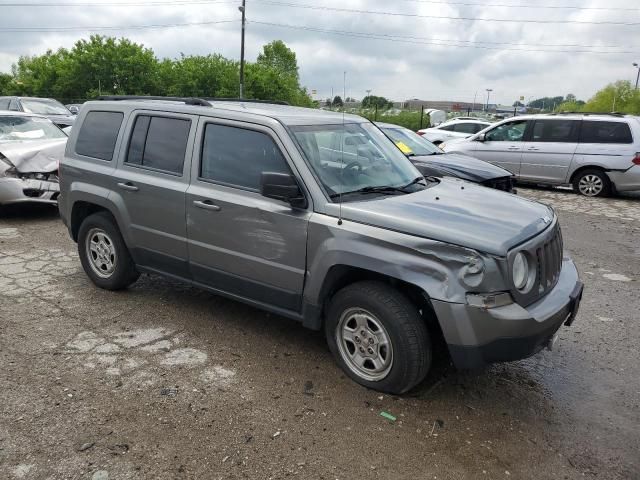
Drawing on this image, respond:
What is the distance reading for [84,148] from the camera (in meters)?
5.18

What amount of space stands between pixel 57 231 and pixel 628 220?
901cm

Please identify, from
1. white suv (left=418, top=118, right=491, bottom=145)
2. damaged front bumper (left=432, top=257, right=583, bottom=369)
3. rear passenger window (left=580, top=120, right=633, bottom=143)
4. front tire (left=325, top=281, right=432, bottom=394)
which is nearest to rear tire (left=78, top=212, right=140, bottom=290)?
front tire (left=325, top=281, right=432, bottom=394)

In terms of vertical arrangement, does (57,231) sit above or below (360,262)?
below

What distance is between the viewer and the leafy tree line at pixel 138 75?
46.2m

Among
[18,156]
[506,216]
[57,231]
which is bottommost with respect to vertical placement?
[57,231]

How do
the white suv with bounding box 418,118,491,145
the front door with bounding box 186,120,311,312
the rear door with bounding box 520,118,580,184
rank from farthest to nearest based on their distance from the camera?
the white suv with bounding box 418,118,491,145 → the rear door with bounding box 520,118,580,184 → the front door with bounding box 186,120,311,312

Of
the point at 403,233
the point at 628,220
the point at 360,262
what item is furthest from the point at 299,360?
the point at 628,220

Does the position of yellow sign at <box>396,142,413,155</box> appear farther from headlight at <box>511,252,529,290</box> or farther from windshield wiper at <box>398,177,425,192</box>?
headlight at <box>511,252,529,290</box>

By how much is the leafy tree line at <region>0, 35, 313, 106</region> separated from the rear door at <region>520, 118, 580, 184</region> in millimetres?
33385

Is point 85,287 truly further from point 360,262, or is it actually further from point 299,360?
point 360,262

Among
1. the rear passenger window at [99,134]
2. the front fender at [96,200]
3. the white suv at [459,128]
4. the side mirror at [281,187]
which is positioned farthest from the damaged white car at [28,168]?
the white suv at [459,128]

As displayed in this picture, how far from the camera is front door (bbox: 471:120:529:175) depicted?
1257 centimetres

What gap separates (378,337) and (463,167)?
5.58 metres

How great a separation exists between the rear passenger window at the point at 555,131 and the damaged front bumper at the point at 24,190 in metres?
9.76
